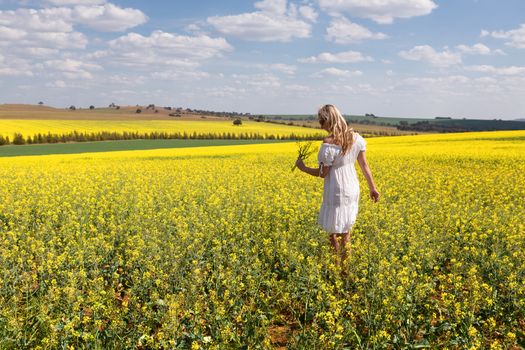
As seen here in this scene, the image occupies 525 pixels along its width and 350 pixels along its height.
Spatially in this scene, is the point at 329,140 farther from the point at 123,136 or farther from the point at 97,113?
Result: the point at 97,113

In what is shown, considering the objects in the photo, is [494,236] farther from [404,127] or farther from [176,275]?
[404,127]

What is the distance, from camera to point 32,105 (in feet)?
347

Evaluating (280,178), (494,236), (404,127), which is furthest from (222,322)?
(404,127)

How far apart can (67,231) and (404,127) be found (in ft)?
272

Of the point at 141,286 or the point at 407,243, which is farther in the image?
the point at 407,243

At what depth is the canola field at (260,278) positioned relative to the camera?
4496 millimetres

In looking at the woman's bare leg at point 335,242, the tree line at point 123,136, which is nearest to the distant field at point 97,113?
the tree line at point 123,136

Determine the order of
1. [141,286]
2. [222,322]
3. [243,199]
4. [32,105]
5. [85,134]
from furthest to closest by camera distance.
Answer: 1. [32,105]
2. [85,134]
3. [243,199]
4. [141,286]
5. [222,322]

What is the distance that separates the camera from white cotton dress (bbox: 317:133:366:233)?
19.5 ft

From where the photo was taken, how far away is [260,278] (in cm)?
579

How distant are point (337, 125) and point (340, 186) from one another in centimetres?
84

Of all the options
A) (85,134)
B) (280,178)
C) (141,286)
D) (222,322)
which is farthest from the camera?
(85,134)

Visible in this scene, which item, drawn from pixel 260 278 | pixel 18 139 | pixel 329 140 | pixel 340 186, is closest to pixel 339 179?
pixel 340 186

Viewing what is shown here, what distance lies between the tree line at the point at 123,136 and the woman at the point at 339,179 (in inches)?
1914
